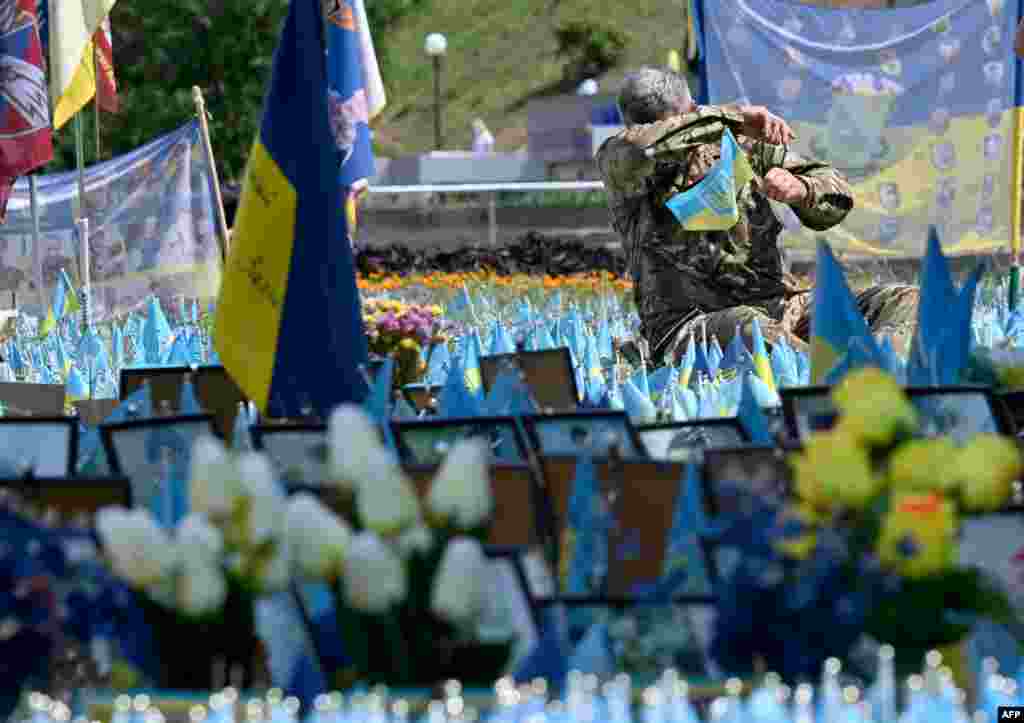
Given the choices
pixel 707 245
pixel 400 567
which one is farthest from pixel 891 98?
pixel 400 567

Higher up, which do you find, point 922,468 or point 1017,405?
point 922,468

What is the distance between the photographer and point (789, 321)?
22.7 ft

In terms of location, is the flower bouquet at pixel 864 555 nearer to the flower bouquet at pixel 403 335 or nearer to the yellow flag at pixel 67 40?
the flower bouquet at pixel 403 335

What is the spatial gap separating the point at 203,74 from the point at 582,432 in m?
26.5

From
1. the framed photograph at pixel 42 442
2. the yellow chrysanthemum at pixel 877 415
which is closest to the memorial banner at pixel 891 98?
the framed photograph at pixel 42 442

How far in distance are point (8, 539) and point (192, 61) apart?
2711 centimetres

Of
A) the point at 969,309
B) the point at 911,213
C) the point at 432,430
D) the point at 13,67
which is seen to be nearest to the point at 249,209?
the point at 432,430

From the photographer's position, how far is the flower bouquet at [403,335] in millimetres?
6422

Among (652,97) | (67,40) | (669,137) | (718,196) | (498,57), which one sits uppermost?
(67,40)

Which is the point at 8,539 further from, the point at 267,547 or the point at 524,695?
the point at 524,695

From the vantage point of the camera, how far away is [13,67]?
848 centimetres

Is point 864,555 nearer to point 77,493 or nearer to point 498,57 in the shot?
point 77,493

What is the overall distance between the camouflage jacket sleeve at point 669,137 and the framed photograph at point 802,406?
3044 mm

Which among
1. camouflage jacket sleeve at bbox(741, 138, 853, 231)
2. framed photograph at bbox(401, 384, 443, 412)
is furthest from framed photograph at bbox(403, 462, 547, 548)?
camouflage jacket sleeve at bbox(741, 138, 853, 231)
